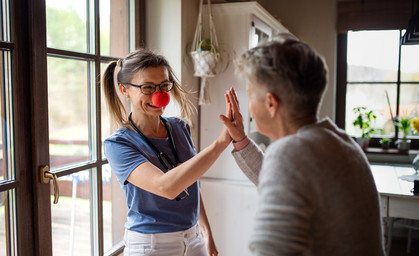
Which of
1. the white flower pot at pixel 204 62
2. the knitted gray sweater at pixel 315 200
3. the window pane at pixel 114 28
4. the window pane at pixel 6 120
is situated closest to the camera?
the knitted gray sweater at pixel 315 200

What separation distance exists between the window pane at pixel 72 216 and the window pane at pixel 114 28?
0.58 m

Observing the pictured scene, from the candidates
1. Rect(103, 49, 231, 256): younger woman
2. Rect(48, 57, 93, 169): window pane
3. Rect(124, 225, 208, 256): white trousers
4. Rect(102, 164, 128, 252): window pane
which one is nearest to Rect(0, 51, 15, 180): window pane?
Rect(48, 57, 93, 169): window pane

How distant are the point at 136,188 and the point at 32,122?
42 cm

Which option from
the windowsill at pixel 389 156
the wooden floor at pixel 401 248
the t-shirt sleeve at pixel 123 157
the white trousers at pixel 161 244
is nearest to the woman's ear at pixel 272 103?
the t-shirt sleeve at pixel 123 157

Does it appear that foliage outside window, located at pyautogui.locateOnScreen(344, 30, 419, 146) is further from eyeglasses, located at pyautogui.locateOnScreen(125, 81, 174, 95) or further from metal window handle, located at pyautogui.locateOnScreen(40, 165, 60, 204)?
metal window handle, located at pyautogui.locateOnScreen(40, 165, 60, 204)

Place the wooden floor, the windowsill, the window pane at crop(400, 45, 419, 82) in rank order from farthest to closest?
1. the window pane at crop(400, 45, 419, 82)
2. the windowsill
3. the wooden floor

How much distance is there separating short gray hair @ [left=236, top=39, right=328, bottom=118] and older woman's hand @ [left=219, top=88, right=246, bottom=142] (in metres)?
0.41

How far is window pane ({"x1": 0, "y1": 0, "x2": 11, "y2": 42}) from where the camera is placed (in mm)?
1222

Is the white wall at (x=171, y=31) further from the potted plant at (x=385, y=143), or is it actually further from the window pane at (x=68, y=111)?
the potted plant at (x=385, y=143)

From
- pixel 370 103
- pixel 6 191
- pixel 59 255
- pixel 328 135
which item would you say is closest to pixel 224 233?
pixel 59 255

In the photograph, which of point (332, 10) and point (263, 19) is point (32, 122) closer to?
point (263, 19)

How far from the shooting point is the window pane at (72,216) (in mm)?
1530

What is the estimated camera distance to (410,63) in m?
3.59

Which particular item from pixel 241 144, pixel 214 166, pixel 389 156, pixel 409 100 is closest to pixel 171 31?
pixel 214 166
